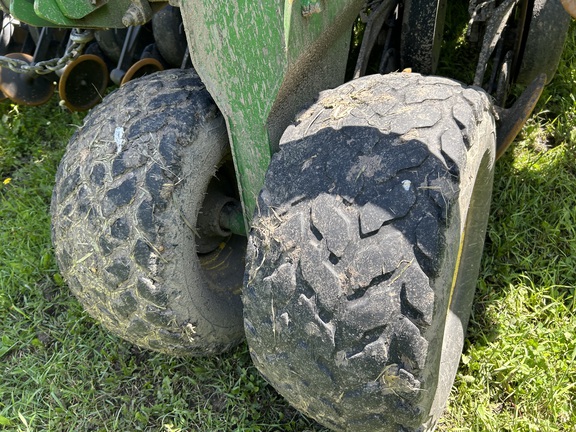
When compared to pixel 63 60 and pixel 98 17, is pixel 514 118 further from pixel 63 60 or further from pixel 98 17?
pixel 63 60

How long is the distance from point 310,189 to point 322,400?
1.91ft

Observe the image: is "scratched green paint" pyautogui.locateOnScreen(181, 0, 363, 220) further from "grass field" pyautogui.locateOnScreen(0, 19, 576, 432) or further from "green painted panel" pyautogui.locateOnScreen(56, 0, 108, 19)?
"grass field" pyautogui.locateOnScreen(0, 19, 576, 432)

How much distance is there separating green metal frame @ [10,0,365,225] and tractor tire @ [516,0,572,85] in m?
1.02

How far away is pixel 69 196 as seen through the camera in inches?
85.5

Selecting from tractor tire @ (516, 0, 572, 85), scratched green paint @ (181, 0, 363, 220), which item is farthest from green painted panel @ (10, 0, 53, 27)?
tractor tire @ (516, 0, 572, 85)

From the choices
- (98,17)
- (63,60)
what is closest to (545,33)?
(98,17)

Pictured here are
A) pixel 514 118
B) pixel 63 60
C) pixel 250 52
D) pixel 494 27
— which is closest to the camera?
pixel 250 52

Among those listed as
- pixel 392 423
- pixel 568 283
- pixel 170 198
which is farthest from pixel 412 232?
pixel 568 283

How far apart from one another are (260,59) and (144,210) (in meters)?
0.60

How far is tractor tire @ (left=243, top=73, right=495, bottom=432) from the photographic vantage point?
1.60 metres

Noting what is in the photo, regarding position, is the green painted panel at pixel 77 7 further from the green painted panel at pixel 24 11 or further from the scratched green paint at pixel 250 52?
the scratched green paint at pixel 250 52

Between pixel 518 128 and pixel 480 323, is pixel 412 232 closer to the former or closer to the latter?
pixel 518 128

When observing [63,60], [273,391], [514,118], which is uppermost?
[63,60]

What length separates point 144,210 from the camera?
6.66ft
